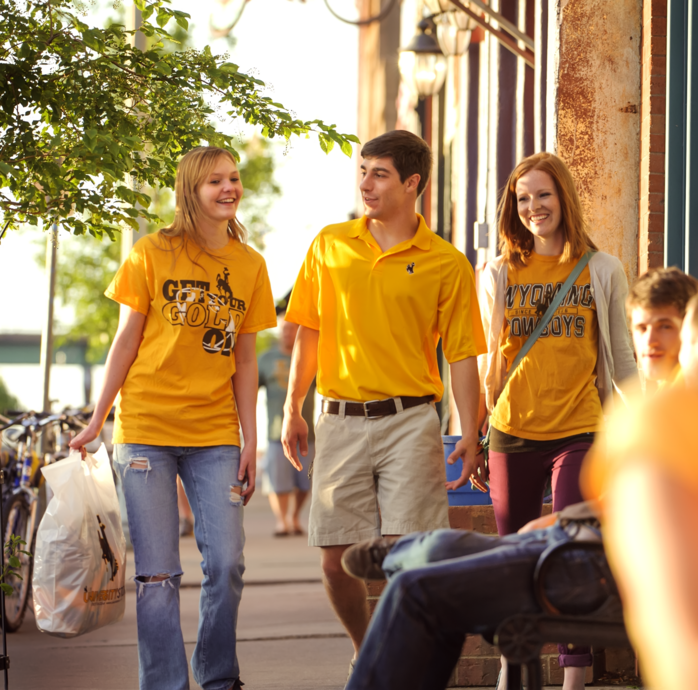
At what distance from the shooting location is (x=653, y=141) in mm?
5395

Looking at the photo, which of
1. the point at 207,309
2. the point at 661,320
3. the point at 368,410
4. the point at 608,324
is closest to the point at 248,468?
the point at 368,410

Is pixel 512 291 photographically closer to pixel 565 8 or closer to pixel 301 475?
pixel 565 8

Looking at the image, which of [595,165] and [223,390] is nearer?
[223,390]

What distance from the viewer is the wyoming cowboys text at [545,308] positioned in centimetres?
400

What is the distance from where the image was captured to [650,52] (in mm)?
5430

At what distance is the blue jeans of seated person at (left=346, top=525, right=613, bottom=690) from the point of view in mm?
2326

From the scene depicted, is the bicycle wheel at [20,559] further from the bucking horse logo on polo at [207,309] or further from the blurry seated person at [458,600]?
the blurry seated person at [458,600]

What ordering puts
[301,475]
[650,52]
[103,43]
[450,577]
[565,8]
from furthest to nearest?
[301,475], [565,8], [650,52], [103,43], [450,577]

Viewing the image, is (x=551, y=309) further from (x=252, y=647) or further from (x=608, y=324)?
(x=252, y=647)

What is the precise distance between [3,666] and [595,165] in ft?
12.1

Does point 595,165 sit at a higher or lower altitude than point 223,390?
higher

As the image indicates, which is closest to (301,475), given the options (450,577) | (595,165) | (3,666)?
(595,165)

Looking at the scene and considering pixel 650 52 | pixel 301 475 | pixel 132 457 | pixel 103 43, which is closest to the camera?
pixel 132 457

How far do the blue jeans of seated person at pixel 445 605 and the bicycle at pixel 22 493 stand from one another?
4.27m
